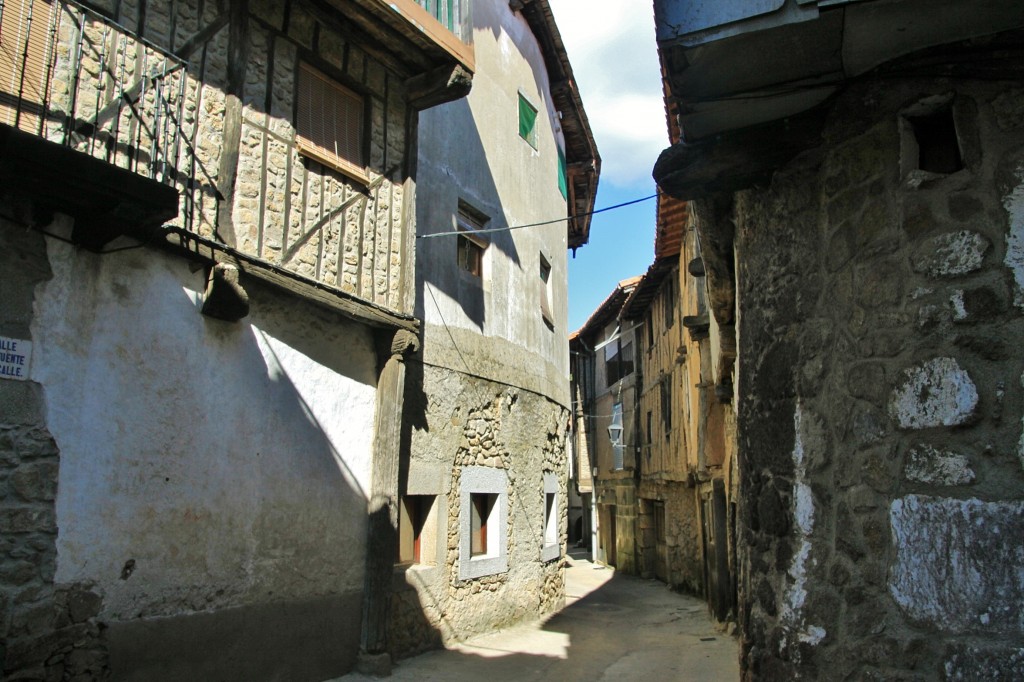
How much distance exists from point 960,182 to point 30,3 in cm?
554

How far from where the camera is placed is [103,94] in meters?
5.69

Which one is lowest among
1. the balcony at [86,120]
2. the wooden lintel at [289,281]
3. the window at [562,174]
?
the wooden lintel at [289,281]

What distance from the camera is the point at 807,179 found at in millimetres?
3523

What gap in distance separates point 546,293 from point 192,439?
830 centimetres

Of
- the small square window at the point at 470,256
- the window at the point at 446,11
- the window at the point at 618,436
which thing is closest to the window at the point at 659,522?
the window at the point at 618,436

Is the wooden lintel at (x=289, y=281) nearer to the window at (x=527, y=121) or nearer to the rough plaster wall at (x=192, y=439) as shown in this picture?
the rough plaster wall at (x=192, y=439)

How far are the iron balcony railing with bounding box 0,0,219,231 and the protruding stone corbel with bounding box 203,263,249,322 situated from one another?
0.41 metres

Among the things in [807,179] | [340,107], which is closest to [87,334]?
[340,107]

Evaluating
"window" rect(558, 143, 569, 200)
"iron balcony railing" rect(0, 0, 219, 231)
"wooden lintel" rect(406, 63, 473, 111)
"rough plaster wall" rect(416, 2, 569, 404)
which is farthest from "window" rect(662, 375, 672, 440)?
"iron balcony railing" rect(0, 0, 219, 231)

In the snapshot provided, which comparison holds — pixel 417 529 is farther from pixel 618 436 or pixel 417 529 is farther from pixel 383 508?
pixel 618 436

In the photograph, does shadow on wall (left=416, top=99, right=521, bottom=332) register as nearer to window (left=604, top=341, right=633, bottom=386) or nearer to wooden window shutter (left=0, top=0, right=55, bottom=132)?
wooden window shutter (left=0, top=0, right=55, bottom=132)

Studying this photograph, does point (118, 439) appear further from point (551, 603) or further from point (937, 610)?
point (551, 603)

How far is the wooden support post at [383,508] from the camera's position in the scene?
303 inches

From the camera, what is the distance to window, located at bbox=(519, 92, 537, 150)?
13.1 meters
